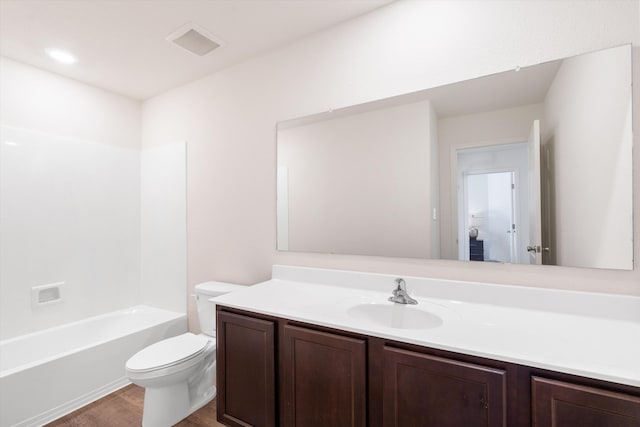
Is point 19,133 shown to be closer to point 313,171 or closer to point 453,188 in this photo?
point 313,171

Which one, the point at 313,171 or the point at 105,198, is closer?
the point at 313,171

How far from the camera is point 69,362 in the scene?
1.98 metres

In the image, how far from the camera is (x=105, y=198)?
2770mm

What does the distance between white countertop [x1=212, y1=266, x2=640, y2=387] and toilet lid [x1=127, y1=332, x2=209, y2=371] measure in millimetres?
543

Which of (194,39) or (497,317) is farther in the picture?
(194,39)

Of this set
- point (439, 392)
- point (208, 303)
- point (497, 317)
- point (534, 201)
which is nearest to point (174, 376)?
point (208, 303)

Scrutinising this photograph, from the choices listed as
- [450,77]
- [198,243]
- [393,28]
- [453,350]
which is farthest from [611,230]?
[198,243]

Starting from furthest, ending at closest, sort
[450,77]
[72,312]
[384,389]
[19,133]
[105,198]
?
[105,198], [72,312], [19,133], [450,77], [384,389]

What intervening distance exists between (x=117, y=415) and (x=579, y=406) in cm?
245

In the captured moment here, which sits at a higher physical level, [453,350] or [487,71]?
[487,71]

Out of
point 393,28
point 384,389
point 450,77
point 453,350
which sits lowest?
point 384,389

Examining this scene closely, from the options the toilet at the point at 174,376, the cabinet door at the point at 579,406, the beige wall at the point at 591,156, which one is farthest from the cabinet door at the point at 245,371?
the beige wall at the point at 591,156

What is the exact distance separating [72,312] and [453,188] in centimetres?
310

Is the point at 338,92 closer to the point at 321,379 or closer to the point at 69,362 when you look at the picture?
the point at 321,379
